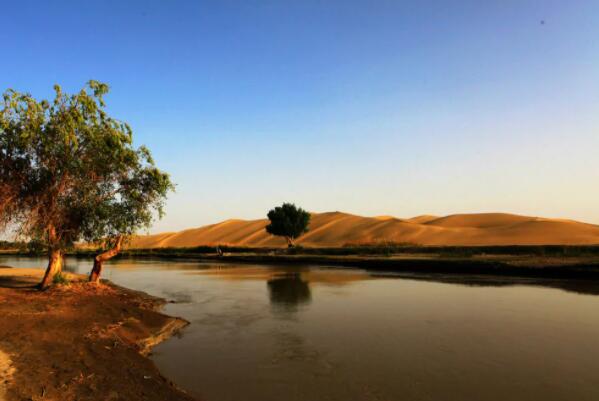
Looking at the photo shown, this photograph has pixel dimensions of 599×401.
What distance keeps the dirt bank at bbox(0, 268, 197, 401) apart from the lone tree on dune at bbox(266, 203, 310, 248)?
62.5 meters

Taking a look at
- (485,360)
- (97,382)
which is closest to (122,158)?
(97,382)

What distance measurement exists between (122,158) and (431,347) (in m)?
15.1

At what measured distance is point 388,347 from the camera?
12.3 m

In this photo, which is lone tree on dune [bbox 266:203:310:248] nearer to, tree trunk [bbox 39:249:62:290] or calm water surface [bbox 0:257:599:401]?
calm water surface [bbox 0:257:599:401]

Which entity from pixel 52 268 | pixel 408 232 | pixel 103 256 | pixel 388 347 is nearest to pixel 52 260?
pixel 52 268

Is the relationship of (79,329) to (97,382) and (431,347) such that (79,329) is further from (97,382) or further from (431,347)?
(431,347)

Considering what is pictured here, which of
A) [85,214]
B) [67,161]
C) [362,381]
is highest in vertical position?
[67,161]

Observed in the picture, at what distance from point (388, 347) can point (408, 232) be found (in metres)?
89.0

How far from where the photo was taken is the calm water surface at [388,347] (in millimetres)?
8953

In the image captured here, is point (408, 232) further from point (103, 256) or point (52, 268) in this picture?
point (52, 268)

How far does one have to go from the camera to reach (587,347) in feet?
39.7

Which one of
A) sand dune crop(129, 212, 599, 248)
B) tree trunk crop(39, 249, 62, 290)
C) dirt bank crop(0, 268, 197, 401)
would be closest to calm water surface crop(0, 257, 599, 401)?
dirt bank crop(0, 268, 197, 401)

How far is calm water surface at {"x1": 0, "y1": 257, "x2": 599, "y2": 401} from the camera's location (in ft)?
29.4

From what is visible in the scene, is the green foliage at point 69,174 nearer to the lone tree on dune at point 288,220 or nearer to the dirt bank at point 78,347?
the dirt bank at point 78,347
